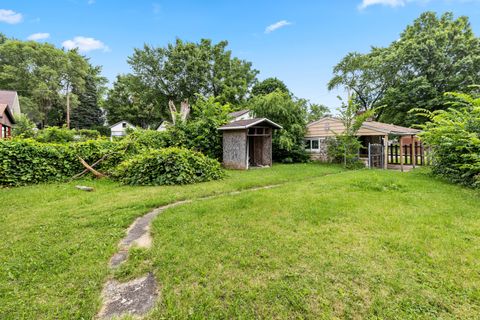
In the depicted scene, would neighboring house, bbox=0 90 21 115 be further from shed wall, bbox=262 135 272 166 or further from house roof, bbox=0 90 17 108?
shed wall, bbox=262 135 272 166

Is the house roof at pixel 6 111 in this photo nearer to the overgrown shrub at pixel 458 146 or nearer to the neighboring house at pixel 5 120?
the neighboring house at pixel 5 120

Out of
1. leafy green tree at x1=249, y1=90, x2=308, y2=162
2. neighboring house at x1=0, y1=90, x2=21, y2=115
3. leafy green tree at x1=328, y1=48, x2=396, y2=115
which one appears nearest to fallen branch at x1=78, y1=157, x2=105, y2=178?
leafy green tree at x1=249, y1=90, x2=308, y2=162

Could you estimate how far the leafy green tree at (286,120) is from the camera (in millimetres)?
14539

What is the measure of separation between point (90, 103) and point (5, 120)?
20553 mm

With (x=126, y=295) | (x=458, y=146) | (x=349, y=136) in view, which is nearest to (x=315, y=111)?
(x=349, y=136)

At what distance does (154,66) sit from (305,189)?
81.3 feet

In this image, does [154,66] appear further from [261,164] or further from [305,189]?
[305,189]

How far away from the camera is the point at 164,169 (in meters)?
7.83

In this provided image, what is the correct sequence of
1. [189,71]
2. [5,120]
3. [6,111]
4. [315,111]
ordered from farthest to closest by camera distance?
[189,71] < [315,111] < [6,111] < [5,120]

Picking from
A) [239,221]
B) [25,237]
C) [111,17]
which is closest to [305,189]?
[239,221]

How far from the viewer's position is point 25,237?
3.45 meters

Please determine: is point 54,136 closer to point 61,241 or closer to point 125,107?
point 61,241

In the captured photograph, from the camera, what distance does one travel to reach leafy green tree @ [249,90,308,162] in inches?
572

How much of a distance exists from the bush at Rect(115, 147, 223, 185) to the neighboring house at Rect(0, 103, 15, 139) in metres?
13.6
